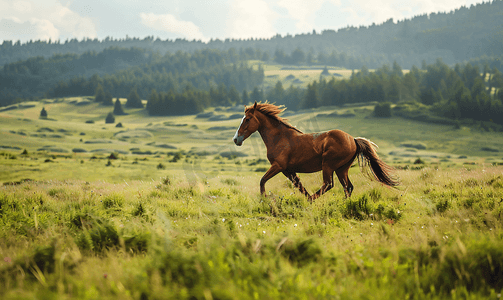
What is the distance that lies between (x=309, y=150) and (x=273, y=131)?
116 centimetres

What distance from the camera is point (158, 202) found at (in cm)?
889

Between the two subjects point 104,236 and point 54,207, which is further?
point 54,207

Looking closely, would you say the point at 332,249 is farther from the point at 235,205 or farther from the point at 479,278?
the point at 235,205

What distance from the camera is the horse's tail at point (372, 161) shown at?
8.73 meters

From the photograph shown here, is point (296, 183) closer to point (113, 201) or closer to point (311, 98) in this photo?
point (113, 201)

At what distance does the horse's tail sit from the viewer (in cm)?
873

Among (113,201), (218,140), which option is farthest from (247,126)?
(218,140)

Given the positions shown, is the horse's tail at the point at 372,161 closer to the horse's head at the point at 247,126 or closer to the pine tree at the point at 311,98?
the horse's head at the point at 247,126

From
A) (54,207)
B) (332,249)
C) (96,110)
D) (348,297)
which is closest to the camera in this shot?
(348,297)

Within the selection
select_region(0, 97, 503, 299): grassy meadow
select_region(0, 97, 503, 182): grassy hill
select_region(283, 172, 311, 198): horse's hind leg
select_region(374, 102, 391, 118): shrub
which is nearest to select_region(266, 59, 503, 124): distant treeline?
select_region(0, 97, 503, 182): grassy hill

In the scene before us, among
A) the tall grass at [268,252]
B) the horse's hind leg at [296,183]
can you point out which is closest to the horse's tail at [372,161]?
the tall grass at [268,252]

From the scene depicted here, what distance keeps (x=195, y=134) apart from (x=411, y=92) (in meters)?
104

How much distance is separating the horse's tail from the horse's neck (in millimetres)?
1819

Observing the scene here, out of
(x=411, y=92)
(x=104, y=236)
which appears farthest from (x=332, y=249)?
(x=411, y=92)
